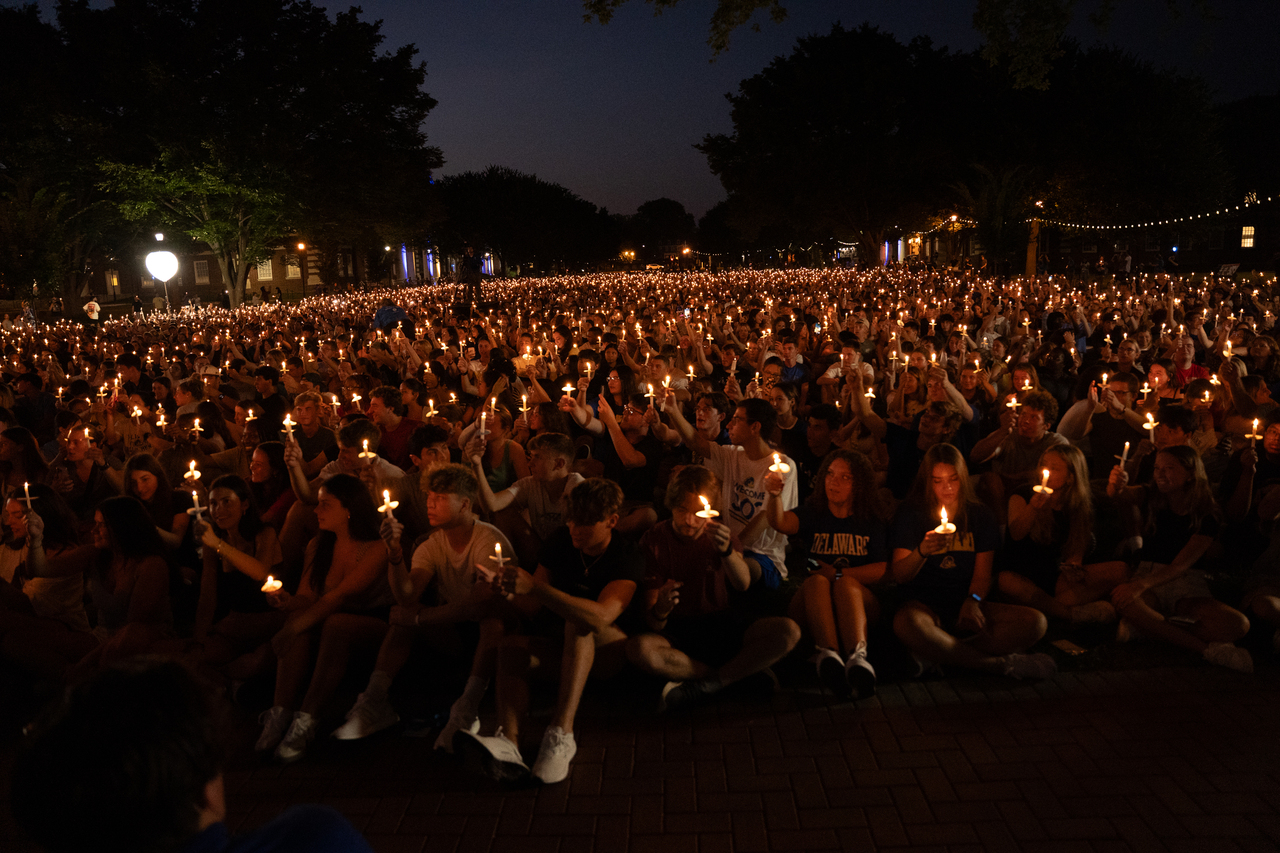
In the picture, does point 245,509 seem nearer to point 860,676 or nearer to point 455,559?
point 455,559

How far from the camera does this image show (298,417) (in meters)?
8.14

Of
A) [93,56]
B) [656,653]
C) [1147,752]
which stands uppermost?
[93,56]

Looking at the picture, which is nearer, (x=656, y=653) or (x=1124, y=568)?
(x=656, y=653)

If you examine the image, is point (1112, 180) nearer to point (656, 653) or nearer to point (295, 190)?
point (295, 190)

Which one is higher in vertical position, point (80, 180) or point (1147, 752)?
point (80, 180)

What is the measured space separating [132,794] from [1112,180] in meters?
47.0

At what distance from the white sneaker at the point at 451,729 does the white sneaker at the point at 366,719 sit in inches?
13.0

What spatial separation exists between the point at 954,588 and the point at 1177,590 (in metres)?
1.42

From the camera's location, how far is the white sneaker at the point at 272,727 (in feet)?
15.0

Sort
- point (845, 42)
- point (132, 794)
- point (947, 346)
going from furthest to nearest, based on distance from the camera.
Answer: point (845, 42), point (947, 346), point (132, 794)

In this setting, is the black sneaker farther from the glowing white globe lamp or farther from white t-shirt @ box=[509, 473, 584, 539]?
the glowing white globe lamp

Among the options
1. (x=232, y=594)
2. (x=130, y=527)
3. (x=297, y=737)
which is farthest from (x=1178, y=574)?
(x=130, y=527)

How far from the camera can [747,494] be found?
6.32 metres

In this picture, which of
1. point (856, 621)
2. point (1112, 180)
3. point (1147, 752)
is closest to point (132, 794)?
point (856, 621)
